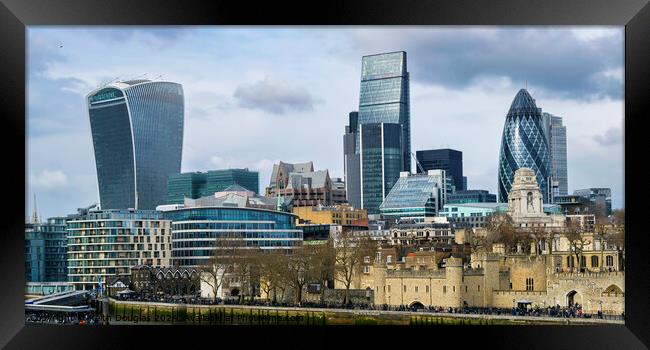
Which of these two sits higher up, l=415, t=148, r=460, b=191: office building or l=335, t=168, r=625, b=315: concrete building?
l=415, t=148, r=460, b=191: office building

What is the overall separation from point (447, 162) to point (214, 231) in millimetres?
30763

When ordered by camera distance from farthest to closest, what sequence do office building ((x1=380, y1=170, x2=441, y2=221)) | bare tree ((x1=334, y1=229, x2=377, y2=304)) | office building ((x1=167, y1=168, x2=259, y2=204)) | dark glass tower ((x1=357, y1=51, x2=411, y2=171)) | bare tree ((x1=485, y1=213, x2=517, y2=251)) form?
dark glass tower ((x1=357, y1=51, x2=411, y2=171)) < office building ((x1=380, y1=170, x2=441, y2=221)) < office building ((x1=167, y1=168, x2=259, y2=204)) < bare tree ((x1=485, y1=213, x2=517, y2=251)) < bare tree ((x1=334, y1=229, x2=377, y2=304))

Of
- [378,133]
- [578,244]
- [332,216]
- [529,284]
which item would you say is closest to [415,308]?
[529,284]

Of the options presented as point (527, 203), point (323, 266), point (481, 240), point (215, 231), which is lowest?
point (323, 266)

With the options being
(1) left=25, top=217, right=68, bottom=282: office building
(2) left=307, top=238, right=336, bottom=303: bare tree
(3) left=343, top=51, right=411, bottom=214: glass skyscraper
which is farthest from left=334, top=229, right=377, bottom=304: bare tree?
(3) left=343, top=51, right=411, bottom=214: glass skyscraper

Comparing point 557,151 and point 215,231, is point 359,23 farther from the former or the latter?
point 557,151

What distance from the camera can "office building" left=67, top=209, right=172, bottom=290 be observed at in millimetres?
32531

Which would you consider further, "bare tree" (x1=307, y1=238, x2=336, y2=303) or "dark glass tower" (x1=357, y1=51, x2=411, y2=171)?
"dark glass tower" (x1=357, y1=51, x2=411, y2=171)

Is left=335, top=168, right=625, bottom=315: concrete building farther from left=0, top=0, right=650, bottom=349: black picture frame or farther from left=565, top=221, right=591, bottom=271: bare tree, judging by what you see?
left=0, top=0, right=650, bottom=349: black picture frame

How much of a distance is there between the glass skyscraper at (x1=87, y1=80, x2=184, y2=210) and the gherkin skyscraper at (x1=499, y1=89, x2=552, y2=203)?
21285 mm

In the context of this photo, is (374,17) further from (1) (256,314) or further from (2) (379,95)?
(2) (379,95)

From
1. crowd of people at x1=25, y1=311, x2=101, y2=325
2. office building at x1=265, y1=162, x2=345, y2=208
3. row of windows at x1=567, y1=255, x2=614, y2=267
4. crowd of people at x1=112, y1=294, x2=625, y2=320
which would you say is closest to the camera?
crowd of people at x1=112, y1=294, x2=625, y2=320

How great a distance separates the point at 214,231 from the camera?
108 ft

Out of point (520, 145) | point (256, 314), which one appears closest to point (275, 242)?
point (256, 314)
